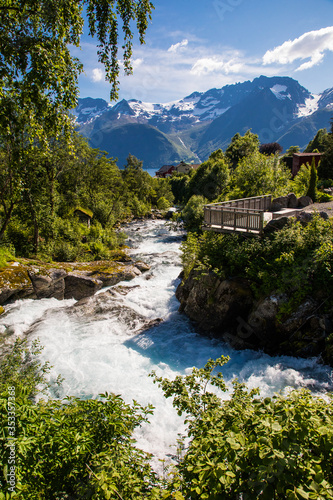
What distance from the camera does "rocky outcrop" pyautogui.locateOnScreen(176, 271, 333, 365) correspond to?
32.9 feet

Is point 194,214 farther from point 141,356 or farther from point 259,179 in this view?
point 141,356

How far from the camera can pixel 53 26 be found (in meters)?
5.57

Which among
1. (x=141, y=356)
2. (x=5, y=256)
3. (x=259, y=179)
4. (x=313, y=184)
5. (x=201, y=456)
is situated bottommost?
(x=141, y=356)

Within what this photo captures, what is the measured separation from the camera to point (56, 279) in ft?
56.6

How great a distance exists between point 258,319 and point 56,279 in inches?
490

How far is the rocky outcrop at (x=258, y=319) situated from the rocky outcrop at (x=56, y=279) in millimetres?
7306

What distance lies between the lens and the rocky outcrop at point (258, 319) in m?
10.0

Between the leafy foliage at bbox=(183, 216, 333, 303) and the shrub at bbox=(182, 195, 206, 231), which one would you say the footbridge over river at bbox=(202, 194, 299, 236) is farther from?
the shrub at bbox=(182, 195, 206, 231)

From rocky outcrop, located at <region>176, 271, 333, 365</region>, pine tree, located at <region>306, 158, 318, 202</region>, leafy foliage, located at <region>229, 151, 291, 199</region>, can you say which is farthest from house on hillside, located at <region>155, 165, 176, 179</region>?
rocky outcrop, located at <region>176, 271, 333, 365</region>

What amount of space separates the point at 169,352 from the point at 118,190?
115 feet

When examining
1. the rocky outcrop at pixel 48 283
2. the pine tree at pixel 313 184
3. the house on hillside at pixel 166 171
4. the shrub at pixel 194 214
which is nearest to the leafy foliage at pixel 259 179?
the pine tree at pixel 313 184

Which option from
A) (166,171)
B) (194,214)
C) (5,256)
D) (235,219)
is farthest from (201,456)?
(166,171)

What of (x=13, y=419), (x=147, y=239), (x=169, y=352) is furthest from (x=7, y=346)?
(x=147, y=239)

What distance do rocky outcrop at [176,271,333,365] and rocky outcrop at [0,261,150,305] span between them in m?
7.31
